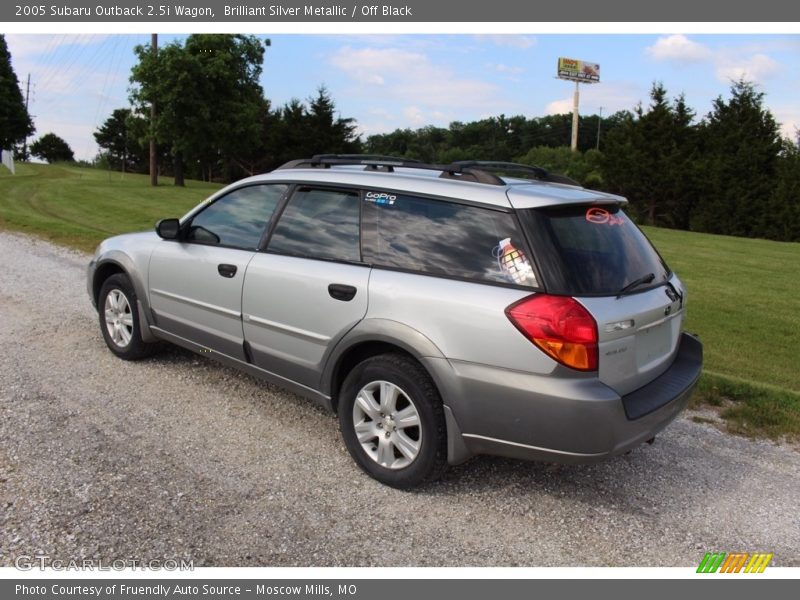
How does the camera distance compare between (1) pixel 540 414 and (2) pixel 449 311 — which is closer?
(1) pixel 540 414

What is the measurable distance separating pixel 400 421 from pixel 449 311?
2.35 ft

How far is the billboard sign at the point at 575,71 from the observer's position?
297 ft

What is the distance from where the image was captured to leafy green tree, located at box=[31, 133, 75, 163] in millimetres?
87069

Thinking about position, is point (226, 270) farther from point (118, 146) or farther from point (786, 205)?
point (118, 146)

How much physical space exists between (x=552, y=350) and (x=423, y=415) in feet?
2.59

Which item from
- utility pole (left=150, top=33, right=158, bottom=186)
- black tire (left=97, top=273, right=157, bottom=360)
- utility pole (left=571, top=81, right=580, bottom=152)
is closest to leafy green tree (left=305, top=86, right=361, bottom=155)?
utility pole (left=150, top=33, right=158, bottom=186)

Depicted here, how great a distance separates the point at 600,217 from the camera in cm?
366

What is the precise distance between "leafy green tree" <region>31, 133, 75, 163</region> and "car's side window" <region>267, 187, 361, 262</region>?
95.2m

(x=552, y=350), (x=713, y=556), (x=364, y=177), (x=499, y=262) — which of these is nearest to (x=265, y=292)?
(x=364, y=177)

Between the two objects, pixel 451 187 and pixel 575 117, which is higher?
pixel 575 117

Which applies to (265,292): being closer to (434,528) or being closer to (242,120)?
(434,528)

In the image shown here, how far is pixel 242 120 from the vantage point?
136 feet

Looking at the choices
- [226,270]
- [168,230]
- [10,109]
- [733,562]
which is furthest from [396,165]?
[10,109]

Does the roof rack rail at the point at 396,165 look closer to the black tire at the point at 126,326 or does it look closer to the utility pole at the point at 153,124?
the black tire at the point at 126,326
